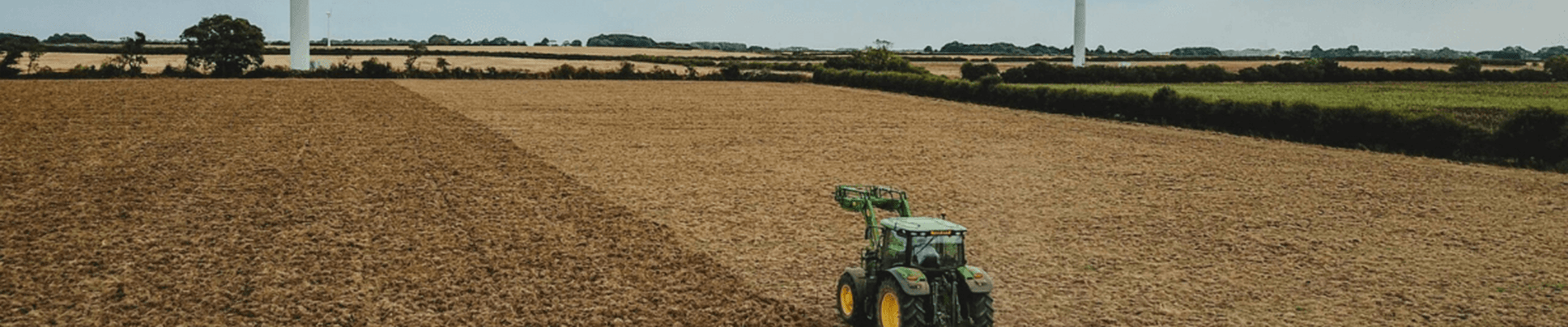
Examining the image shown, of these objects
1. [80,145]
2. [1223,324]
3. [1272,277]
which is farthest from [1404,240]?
[80,145]

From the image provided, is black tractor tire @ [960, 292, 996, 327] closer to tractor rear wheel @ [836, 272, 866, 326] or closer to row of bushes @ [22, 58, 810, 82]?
tractor rear wheel @ [836, 272, 866, 326]

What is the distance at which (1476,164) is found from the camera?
2772 cm

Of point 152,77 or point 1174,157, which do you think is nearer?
point 1174,157

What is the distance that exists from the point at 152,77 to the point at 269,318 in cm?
6035

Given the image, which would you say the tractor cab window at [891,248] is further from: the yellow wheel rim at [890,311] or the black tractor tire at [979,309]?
the black tractor tire at [979,309]

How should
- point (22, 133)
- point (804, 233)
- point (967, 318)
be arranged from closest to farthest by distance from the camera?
point (967, 318), point (804, 233), point (22, 133)

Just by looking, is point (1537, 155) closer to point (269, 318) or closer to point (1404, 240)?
point (1404, 240)

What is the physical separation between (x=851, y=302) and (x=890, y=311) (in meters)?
1.07

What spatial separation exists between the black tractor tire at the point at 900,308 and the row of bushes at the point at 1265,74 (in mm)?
60686

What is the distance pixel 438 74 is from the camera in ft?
237

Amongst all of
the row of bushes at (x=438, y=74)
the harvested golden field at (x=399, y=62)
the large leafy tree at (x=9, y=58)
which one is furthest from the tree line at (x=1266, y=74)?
the large leafy tree at (x=9, y=58)

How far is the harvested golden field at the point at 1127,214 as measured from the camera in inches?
486

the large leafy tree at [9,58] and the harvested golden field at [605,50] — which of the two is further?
the harvested golden field at [605,50]

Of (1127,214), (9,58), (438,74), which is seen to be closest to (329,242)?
(1127,214)
